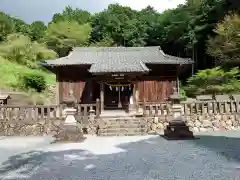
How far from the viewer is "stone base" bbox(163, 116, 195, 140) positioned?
10.7 meters

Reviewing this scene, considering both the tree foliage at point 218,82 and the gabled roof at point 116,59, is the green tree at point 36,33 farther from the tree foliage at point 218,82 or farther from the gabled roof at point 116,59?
the tree foliage at point 218,82

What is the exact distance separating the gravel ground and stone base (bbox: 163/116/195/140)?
0.92 m

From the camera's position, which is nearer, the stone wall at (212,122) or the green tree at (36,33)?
the stone wall at (212,122)

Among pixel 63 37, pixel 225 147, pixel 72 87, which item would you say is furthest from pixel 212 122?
pixel 63 37

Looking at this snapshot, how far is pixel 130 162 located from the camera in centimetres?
678

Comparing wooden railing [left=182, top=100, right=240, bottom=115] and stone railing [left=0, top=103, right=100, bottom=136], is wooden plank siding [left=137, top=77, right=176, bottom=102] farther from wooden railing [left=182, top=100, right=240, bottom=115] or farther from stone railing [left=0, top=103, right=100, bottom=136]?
stone railing [left=0, top=103, right=100, bottom=136]

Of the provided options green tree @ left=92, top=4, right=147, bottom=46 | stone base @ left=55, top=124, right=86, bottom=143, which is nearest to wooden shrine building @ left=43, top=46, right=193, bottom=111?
stone base @ left=55, top=124, right=86, bottom=143

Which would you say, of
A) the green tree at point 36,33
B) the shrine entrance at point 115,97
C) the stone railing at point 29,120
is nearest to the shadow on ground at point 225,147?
the stone railing at point 29,120

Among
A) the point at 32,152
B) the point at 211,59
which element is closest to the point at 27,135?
the point at 32,152

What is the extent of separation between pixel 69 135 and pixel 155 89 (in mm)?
8775

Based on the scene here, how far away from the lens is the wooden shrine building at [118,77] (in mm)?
16734

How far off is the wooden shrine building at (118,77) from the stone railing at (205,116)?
3.05 metres

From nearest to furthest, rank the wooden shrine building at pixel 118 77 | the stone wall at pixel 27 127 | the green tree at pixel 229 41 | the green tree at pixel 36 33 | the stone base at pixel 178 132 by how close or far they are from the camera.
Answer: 1. the stone base at pixel 178 132
2. the stone wall at pixel 27 127
3. the wooden shrine building at pixel 118 77
4. the green tree at pixel 229 41
5. the green tree at pixel 36 33

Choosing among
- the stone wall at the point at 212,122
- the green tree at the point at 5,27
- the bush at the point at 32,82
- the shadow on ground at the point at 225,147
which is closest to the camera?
the shadow on ground at the point at 225,147
